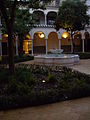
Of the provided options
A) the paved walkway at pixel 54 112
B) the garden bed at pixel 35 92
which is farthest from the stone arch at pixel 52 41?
the paved walkway at pixel 54 112

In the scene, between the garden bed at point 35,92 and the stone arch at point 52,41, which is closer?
the garden bed at point 35,92

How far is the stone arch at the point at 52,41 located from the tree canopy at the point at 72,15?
1182 cm

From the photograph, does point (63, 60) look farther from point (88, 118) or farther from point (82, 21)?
point (88, 118)

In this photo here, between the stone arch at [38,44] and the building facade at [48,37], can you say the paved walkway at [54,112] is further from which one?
the stone arch at [38,44]

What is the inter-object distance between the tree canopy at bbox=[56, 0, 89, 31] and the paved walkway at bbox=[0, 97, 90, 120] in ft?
55.7

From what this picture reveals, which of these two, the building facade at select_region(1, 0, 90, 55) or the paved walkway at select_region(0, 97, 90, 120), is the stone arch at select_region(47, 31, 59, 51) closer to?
the building facade at select_region(1, 0, 90, 55)

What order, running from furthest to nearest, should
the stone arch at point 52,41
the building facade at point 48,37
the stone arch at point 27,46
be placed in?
the stone arch at point 52,41, the stone arch at point 27,46, the building facade at point 48,37

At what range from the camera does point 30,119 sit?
5.33m

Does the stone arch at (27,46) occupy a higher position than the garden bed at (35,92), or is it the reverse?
the stone arch at (27,46)

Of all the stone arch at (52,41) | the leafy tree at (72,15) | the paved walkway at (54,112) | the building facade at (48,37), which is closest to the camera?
the paved walkway at (54,112)

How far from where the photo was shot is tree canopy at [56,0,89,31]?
2261 centimetres

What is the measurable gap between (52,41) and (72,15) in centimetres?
1366

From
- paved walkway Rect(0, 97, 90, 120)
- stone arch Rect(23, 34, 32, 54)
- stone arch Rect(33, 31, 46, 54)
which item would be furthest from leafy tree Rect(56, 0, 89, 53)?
paved walkway Rect(0, 97, 90, 120)

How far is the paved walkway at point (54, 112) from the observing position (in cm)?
544
